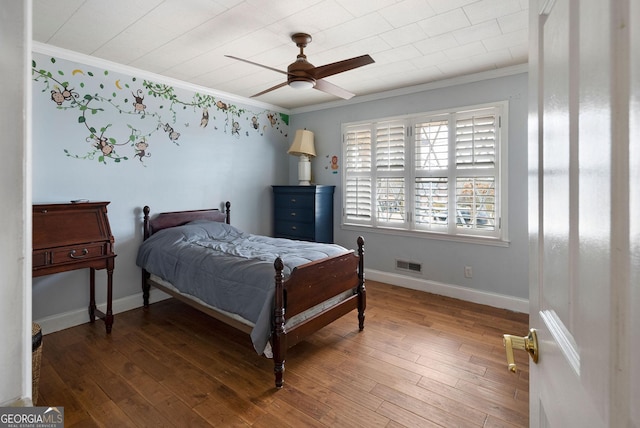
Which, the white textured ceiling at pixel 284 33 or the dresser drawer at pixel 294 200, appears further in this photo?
the dresser drawer at pixel 294 200

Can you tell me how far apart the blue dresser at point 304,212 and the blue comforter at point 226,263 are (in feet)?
3.20

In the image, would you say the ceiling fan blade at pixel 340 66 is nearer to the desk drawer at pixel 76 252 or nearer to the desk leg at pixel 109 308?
the desk drawer at pixel 76 252

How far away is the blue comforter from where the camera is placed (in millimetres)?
2275

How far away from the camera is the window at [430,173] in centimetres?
349

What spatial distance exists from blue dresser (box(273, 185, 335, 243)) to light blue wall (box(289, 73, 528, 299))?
217 mm

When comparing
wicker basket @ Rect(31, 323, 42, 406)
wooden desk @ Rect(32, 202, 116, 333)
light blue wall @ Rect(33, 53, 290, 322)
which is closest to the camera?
wicker basket @ Rect(31, 323, 42, 406)

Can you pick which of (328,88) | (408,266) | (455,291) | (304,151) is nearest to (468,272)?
(455,291)

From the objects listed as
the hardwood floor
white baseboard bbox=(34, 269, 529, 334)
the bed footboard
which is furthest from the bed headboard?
the bed footboard

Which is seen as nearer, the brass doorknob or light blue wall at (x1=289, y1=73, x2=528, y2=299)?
the brass doorknob

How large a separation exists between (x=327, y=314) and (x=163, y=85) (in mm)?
3097

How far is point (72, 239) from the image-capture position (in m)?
2.67

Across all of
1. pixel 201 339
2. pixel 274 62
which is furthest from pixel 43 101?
pixel 201 339

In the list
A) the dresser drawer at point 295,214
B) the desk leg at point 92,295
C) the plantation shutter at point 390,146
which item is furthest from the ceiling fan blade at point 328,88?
the desk leg at point 92,295

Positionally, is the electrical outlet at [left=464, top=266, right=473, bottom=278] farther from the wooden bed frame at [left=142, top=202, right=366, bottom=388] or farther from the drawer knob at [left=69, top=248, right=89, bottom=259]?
the drawer knob at [left=69, top=248, right=89, bottom=259]
